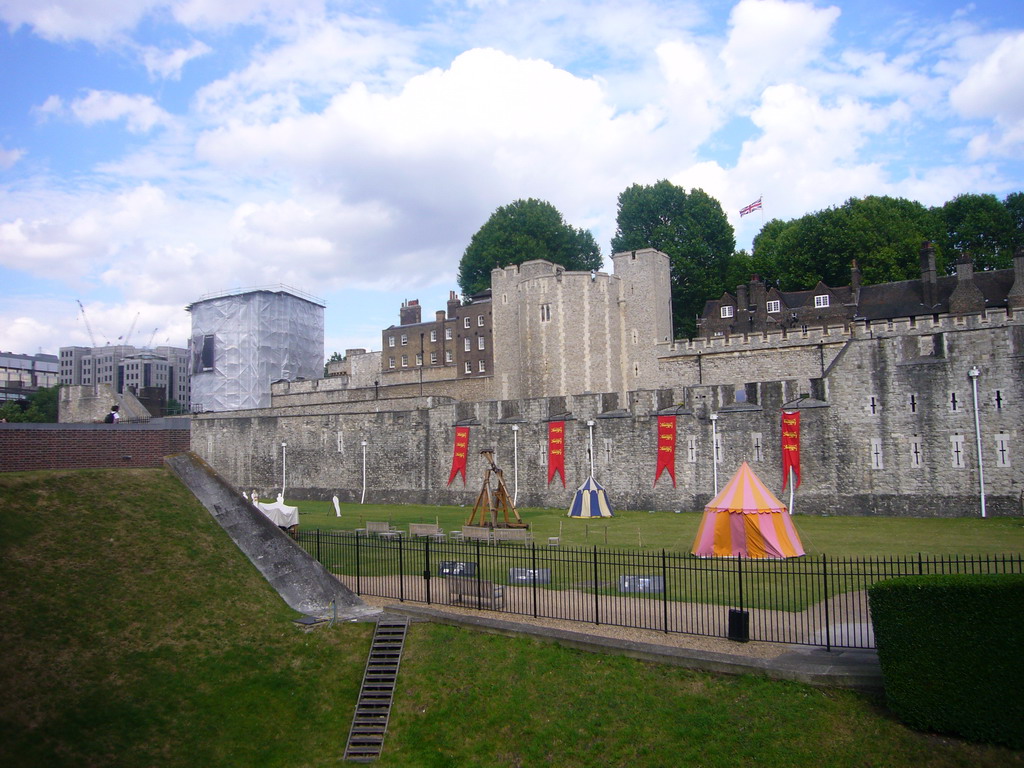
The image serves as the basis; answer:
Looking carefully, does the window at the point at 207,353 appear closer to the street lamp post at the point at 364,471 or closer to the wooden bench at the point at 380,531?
the street lamp post at the point at 364,471

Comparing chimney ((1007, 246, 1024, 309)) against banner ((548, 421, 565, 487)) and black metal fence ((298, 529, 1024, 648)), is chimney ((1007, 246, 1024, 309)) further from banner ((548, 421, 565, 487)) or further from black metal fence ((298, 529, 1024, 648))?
black metal fence ((298, 529, 1024, 648))

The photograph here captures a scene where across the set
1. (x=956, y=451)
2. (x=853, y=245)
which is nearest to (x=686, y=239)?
(x=853, y=245)

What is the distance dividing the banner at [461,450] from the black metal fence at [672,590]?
17.9m

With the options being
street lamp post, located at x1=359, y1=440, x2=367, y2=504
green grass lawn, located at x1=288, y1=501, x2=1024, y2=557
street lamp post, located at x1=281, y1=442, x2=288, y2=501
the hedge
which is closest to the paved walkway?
the hedge

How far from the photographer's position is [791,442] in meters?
28.2

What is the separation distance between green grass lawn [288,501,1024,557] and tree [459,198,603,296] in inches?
1206

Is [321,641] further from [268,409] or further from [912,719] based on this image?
[268,409]

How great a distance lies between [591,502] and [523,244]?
32.8 m

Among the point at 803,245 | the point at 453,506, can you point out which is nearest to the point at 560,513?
the point at 453,506

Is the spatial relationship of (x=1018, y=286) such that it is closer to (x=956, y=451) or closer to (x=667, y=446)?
(x=956, y=451)

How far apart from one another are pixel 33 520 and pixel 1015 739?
15.4 meters

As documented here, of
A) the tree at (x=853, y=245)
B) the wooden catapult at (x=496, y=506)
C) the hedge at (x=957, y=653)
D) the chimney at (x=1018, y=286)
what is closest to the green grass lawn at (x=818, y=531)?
the wooden catapult at (x=496, y=506)

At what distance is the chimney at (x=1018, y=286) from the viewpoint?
3666cm

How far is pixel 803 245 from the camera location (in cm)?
5219
